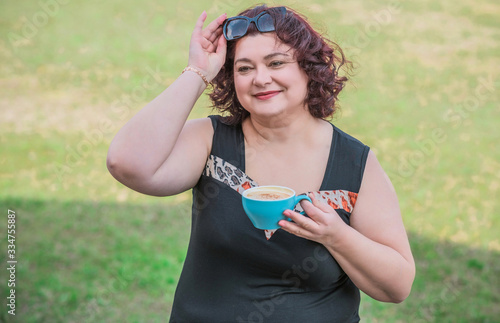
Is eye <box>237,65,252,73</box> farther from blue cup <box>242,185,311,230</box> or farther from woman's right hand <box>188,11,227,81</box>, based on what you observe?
blue cup <box>242,185,311,230</box>

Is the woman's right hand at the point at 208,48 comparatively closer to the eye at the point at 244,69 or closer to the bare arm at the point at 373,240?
the eye at the point at 244,69

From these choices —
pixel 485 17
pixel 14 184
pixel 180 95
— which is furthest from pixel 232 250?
pixel 485 17

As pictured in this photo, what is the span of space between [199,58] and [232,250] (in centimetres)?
74

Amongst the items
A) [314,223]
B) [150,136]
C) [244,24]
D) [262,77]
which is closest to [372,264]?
[314,223]

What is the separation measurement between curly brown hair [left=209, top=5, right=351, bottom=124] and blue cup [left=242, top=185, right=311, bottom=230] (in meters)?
0.43

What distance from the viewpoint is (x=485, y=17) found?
45.5 feet

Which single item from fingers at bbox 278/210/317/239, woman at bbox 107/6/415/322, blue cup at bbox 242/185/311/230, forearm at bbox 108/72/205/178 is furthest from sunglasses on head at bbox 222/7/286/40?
fingers at bbox 278/210/317/239

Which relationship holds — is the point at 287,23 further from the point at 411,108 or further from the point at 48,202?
the point at 411,108

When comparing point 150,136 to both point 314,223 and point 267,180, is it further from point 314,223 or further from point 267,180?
point 314,223

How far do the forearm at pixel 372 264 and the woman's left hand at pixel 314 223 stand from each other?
0.18 ft

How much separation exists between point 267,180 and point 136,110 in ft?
21.6

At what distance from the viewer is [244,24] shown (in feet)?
6.65

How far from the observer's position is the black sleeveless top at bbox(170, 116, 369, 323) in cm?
195

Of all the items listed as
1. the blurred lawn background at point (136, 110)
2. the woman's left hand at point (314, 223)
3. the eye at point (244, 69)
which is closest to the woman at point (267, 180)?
the eye at point (244, 69)
